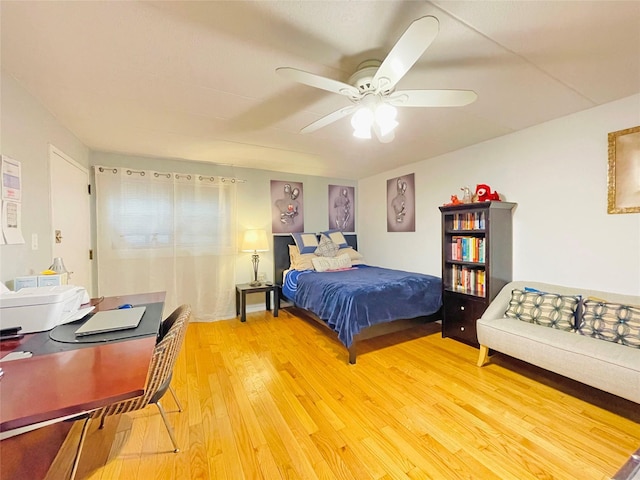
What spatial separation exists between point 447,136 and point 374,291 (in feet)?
5.90

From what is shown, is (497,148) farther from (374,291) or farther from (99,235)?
(99,235)

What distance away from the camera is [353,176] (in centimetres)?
475

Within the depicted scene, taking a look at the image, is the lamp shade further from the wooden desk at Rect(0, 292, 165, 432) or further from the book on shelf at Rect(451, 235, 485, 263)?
the wooden desk at Rect(0, 292, 165, 432)

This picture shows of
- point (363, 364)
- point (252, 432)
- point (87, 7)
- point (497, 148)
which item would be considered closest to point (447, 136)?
point (497, 148)

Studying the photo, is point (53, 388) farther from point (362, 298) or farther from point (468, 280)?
point (468, 280)

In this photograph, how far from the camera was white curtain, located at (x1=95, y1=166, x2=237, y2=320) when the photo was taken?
10.6ft

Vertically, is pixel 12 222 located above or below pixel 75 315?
above

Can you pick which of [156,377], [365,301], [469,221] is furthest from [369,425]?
[469,221]

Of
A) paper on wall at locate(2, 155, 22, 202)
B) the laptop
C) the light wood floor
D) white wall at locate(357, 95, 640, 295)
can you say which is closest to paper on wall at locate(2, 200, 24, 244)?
paper on wall at locate(2, 155, 22, 202)

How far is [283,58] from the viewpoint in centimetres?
155

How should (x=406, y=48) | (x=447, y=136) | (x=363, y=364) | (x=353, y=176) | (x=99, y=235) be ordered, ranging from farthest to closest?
(x=353, y=176) < (x=99, y=235) < (x=447, y=136) < (x=363, y=364) < (x=406, y=48)

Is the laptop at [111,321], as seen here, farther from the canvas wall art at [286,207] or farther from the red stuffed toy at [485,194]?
the red stuffed toy at [485,194]

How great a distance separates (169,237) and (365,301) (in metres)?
2.67

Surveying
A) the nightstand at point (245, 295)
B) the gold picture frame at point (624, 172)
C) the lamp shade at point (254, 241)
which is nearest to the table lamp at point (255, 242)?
the lamp shade at point (254, 241)
